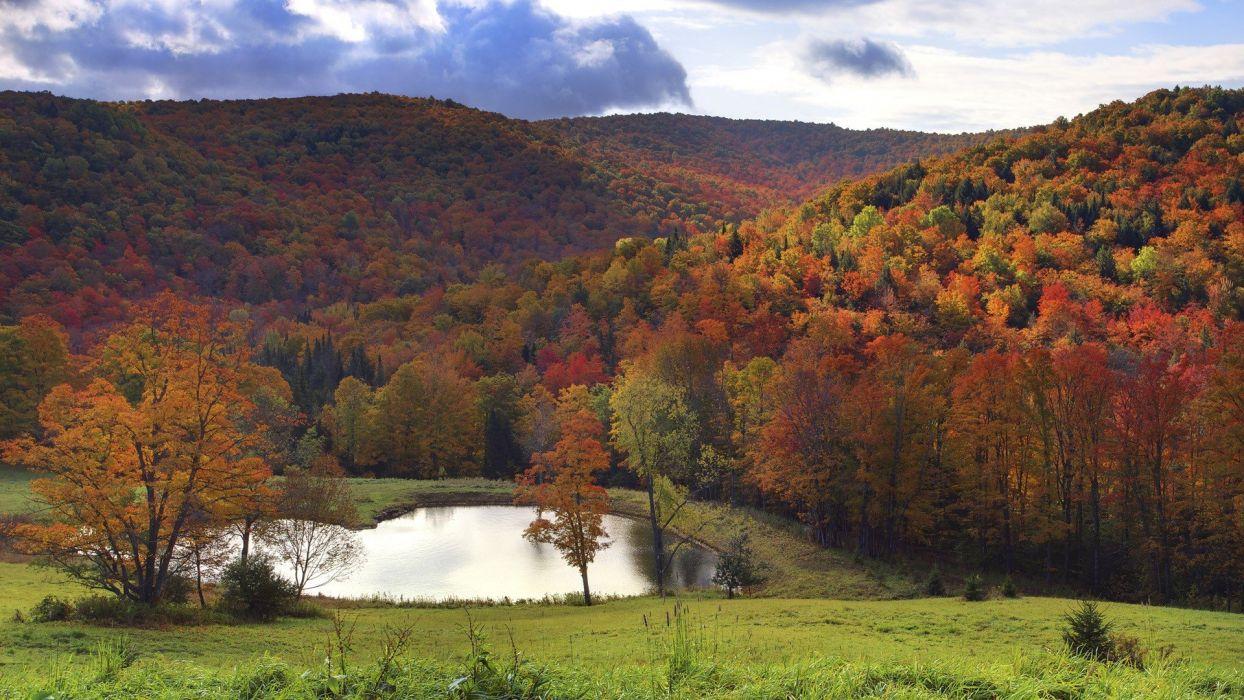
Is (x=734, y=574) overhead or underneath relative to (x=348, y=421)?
underneath

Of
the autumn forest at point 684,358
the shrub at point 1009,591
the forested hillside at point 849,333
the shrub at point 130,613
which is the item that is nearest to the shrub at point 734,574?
the autumn forest at point 684,358

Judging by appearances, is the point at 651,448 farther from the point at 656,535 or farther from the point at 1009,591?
the point at 1009,591

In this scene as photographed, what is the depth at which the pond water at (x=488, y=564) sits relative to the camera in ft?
123

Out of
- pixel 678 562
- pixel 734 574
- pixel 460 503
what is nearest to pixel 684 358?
pixel 460 503

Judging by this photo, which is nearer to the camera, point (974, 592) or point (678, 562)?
point (974, 592)

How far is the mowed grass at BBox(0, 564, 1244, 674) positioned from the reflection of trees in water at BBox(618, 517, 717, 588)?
9732 mm

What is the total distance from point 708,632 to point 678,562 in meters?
24.9

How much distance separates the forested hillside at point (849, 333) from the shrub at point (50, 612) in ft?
77.8

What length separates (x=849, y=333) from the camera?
71188mm

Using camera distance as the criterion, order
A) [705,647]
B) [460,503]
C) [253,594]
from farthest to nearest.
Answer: [460,503], [253,594], [705,647]

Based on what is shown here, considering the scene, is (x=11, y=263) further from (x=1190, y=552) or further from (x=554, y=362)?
(x=1190, y=552)

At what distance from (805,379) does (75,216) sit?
122m

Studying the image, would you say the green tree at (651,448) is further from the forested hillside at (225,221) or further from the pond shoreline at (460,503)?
the forested hillside at (225,221)

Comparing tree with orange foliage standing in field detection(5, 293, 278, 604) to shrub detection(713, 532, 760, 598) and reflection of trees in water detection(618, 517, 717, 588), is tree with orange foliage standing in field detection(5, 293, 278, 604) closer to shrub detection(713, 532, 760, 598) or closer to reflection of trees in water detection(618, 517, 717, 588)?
shrub detection(713, 532, 760, 598)
